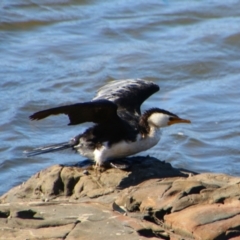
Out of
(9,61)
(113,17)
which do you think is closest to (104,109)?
(9,61)

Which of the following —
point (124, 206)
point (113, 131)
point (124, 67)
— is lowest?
point (124, 67)

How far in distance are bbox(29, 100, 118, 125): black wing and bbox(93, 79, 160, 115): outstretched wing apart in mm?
695

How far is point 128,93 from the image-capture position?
809cm

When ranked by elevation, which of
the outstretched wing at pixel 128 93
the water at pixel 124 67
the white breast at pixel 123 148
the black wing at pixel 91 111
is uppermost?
the black wing at pixel 91 111

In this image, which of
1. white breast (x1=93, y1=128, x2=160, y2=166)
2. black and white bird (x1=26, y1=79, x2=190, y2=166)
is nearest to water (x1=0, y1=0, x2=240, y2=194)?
black and white bird (x1=26, y1=79, x2=190, y2=166)

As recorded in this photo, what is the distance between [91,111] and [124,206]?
119 centimetres

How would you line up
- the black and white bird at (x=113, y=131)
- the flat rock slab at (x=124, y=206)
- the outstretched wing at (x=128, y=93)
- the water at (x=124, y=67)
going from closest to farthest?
1. the flat rock slab at (x=124, y=206)
2. the black and white bird at (x=113, y=131)
3. the outstretched wing at (x=128, y=93)
4. the water at (x=124, y=67)

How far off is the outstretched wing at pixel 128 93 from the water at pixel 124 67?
1127 mm

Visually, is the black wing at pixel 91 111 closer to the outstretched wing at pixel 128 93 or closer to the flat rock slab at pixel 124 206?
the flat rock slab at pixel 124 206

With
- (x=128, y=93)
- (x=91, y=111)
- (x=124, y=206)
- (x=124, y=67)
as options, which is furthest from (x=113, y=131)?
(x=124, y=67)

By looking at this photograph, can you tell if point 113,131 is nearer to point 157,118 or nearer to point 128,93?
point 157,118

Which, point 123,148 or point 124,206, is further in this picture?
point 123,148

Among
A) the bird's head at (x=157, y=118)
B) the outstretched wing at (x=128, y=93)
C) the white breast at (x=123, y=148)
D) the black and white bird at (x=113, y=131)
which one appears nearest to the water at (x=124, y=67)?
the outstretched wing at (x=128, y=93)

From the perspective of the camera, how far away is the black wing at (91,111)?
686cm
